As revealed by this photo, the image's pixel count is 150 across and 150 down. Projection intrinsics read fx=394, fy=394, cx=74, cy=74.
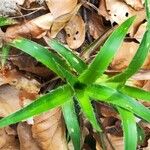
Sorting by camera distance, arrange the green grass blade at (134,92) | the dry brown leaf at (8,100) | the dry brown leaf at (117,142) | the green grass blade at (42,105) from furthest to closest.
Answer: the dry brown leaf at (117,142)
the dry brown leaf at (8,100)
the green grass blade at (134,92)
the green grass blade at (42,105)

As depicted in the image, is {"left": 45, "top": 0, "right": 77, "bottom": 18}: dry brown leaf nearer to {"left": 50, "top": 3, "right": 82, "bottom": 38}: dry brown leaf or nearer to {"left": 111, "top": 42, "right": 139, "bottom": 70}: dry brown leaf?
{"left": 50, "top": 3, "right": 82, "bottom": 38}: dry brown leaf

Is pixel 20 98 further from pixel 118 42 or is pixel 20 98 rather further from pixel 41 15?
pixel 118 42

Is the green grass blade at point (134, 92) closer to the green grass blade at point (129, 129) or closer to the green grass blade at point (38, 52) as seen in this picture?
the green grass blade at point (129, 129)

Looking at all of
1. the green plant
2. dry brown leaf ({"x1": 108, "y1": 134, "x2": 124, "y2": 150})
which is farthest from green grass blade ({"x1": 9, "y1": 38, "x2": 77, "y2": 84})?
dry brown leaf ({"x1": 108, "y1": 134, "x2": 124, "y2": 150})

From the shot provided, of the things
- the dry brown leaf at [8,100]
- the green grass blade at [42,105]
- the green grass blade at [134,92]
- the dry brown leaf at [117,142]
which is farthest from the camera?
the dry brown leaf at [117,142]

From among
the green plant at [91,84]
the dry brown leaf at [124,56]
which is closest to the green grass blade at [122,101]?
the green plant at [91,84]
